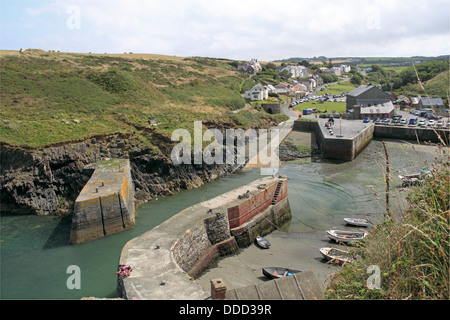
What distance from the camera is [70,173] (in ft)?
96.3

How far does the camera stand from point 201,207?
22.2 meters

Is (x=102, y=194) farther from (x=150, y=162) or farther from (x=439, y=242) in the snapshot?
(x=439, y=242)

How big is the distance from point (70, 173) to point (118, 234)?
999cm

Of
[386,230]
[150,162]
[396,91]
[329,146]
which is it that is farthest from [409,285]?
[396,91]

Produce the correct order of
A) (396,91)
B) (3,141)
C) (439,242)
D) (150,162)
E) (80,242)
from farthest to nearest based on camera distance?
(396,91) → (150,162) → (3,141) → (80,242) → (439,242)

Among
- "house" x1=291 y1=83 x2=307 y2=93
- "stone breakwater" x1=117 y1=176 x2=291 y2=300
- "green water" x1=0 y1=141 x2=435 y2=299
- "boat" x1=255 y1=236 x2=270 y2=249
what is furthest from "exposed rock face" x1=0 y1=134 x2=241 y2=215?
"house" x1=291 y1=83 x2=307 y2=93

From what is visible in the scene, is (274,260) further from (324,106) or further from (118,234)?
(324,106)

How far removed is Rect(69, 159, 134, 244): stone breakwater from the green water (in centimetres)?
57

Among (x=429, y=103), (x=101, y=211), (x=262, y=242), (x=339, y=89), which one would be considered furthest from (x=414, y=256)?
(x=339, y=89)

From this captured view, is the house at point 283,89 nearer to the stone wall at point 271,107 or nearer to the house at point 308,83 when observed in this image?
the house at point 308,83

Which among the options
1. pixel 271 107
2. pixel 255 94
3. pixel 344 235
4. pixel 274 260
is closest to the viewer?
pixel 274 260

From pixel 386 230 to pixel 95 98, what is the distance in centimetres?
4480

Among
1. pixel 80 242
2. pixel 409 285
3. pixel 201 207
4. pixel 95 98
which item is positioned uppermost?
pixel 95 98

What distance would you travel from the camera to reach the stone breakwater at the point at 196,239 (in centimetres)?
1338
